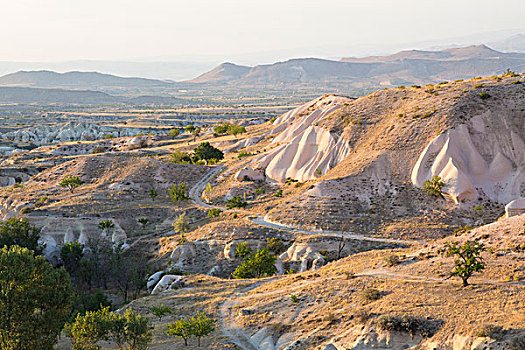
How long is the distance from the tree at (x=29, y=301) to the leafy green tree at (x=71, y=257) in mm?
33356

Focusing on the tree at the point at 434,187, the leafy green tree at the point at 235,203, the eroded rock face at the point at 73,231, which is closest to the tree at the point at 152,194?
the eroded rock face at the point at 73,231

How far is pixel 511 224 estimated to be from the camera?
3947 cm

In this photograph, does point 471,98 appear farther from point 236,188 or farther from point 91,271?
point 91,271

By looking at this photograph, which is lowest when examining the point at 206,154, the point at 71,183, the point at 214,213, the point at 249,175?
the point at 214,213

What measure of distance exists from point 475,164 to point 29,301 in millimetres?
60773

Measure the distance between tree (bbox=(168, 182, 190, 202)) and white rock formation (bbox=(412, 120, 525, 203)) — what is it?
1572 inches

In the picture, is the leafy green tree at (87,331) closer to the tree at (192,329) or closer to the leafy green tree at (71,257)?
the tree at (192,329)

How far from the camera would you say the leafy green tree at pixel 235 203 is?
249 feet

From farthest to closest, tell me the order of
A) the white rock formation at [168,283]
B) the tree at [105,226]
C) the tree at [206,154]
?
the tree at [206,154] < the tree at [105,226] < the white rock formation at [168,283]

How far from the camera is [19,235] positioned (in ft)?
200

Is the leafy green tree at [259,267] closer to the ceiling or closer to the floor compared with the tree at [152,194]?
closer to the floor

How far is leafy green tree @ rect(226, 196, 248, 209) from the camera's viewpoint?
75.8 metres

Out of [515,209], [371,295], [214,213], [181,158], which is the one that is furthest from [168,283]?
[181,158]

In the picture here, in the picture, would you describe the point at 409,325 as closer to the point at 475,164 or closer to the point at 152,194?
the point at 475,164
